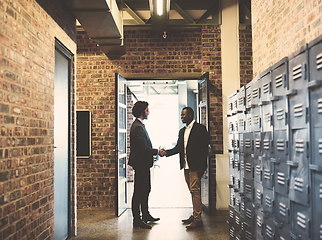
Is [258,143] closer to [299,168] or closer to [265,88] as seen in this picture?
[265,88]

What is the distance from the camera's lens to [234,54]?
6.05 m

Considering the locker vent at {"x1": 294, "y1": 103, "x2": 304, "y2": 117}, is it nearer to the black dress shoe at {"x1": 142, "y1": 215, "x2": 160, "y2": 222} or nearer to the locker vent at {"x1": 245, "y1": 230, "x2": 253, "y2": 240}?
the locker vent at {"x1": 245, "y1": 230, "x2": 253, "y2": 240}

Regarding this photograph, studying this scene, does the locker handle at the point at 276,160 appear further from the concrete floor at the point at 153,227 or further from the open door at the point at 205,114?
the open door at the point at 205,114

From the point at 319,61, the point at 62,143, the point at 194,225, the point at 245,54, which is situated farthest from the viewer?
the point at 245,54

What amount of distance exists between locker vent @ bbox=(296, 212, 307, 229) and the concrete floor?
2.48 metres

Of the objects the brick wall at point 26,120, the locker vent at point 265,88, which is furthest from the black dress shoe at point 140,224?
the locker vent at point 265,88

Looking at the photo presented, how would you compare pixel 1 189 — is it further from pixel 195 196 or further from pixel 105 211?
pixel 105 211

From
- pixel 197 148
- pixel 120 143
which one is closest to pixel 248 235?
pixel 197 148

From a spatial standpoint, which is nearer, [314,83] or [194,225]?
[314,83]

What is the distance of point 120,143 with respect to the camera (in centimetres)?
574

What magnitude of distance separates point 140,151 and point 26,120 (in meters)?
2.32

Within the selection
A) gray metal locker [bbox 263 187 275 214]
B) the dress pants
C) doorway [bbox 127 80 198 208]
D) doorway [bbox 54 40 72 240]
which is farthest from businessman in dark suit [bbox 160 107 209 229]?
doorway [bbox 127 80 198 208]

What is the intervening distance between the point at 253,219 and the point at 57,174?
2.23 metres

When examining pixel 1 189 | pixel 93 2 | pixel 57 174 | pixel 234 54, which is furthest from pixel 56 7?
pixel 234 54
